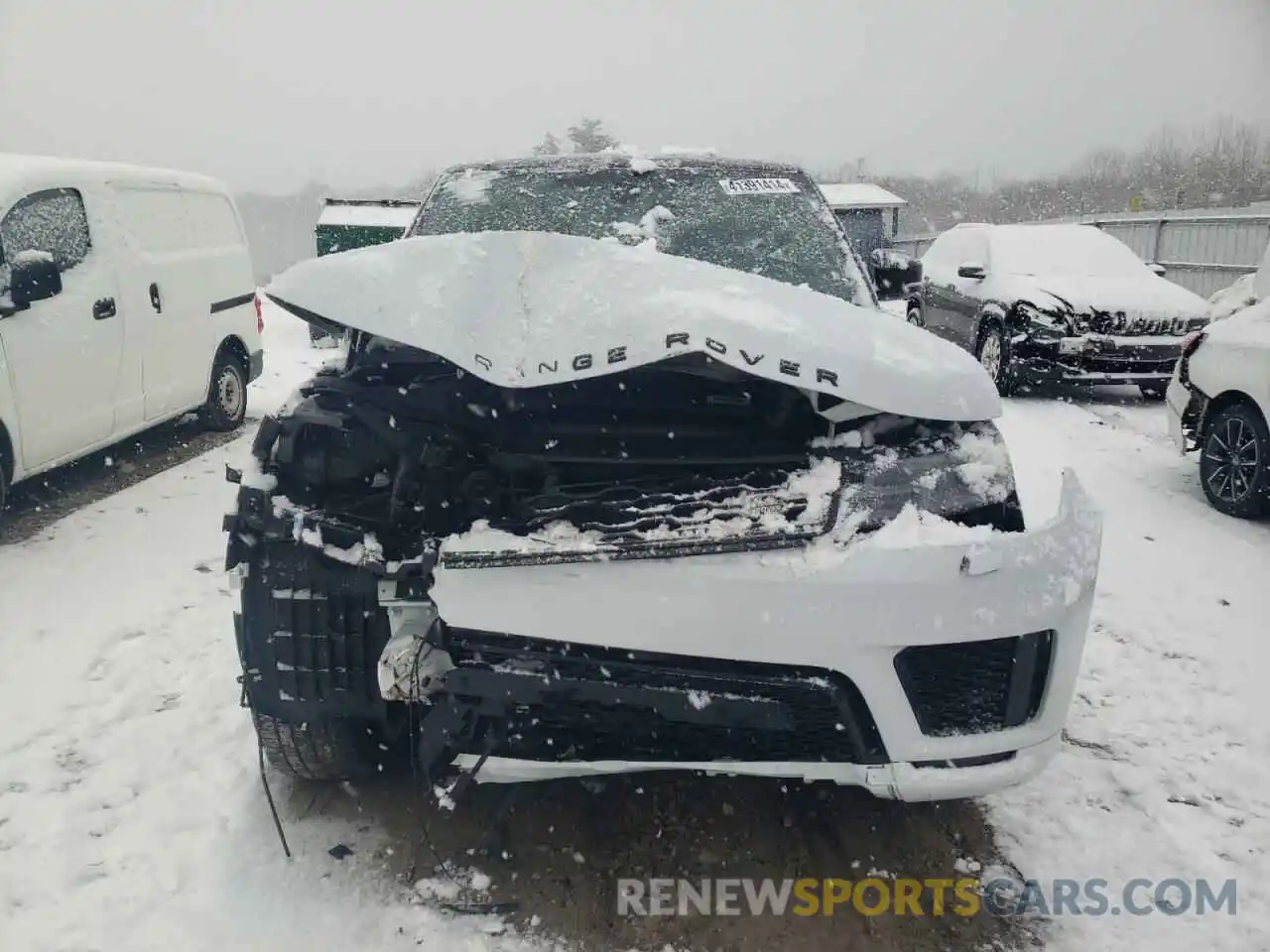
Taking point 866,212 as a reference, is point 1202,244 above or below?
below

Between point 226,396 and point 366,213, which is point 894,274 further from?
point 366,213

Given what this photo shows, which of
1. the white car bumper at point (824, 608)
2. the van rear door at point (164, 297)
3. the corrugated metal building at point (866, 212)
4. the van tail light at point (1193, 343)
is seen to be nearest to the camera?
the white car bumper at point (824, 608)

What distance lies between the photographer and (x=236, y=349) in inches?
301

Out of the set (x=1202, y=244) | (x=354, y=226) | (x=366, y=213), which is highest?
(x=366, y=213)

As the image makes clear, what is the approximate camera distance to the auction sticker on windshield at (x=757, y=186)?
12.5ft

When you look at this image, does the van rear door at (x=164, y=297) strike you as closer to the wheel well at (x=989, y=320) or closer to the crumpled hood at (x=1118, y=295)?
the wheel well at (x=989, y=320)

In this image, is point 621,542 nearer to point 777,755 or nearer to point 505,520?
point 505,520

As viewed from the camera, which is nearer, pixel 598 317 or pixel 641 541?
pixel 641 541

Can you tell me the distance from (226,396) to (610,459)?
20.7 ft

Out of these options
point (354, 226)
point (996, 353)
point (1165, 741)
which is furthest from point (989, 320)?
point (354, 226)

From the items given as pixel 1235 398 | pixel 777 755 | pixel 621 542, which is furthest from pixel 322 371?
pixel 1235 398

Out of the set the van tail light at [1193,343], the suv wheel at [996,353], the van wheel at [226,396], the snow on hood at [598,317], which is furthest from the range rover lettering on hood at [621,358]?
the suv wheel at [996,353]

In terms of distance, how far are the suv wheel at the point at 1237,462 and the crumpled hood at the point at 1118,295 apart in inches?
122

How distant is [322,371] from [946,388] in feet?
5.88
